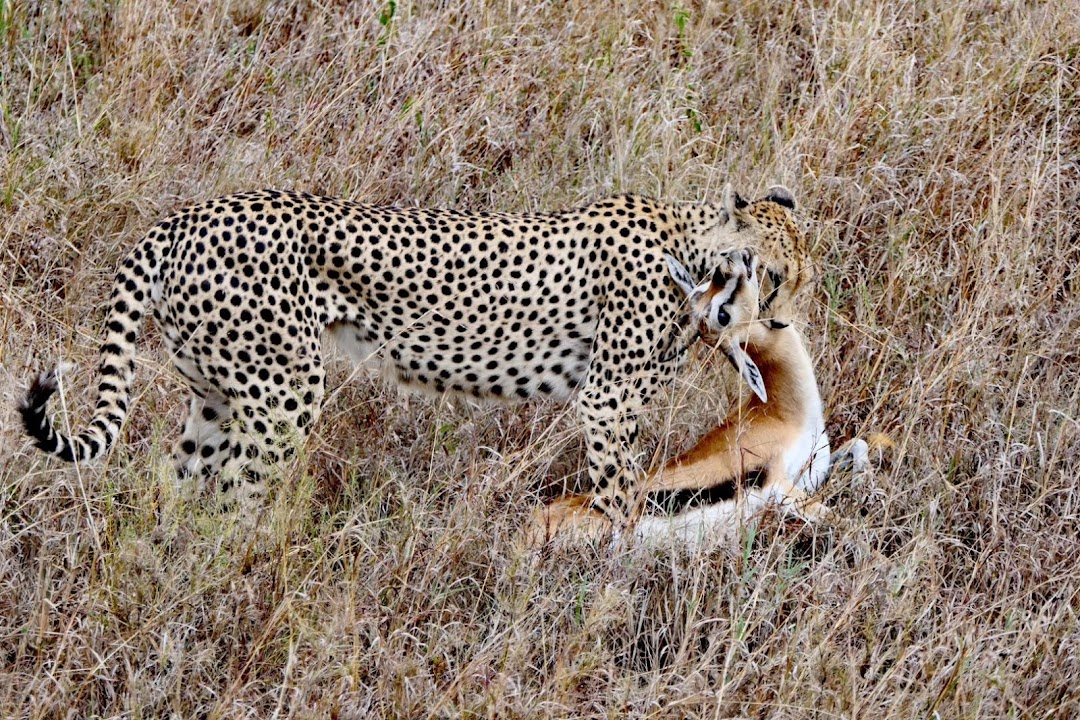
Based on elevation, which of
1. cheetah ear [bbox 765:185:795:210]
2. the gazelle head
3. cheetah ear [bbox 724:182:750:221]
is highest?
cheetah ear [bbox 724:182:750:221]

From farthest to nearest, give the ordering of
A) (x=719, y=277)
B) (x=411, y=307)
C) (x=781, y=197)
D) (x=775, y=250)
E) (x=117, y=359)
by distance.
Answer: (x=781, y=197) < (x=775, y=250) < (x=719, y=277) < (x=411, y=307) < (x=117, y=359)

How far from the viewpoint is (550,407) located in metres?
4.72

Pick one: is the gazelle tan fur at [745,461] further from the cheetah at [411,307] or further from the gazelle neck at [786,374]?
the cheetah at [411,307]

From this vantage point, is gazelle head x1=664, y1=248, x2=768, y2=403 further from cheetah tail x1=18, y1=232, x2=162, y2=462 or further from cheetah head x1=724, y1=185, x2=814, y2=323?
cheetah tail x1=18, y1=232, x2=162, y2=462

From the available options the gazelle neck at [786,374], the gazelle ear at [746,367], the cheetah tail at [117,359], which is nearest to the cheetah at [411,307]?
the cheetah tail at [117,359]

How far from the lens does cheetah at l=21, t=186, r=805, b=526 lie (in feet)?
13.5

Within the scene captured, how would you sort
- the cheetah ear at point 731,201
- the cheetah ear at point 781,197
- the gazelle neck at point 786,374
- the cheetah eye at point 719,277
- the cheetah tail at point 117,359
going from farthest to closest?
the cheetah ear at point 781,197 → the gazelle neck at point 786,374 → the cheetah ear at point 731,201 → the cheetah eye at point 719,277 → the cheetah tail at point 117,359

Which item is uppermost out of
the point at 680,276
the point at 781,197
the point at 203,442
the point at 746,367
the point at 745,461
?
the point at 781,197

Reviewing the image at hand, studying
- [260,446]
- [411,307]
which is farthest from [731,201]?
[260,446]

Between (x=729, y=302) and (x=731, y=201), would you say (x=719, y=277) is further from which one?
(x=731, y=201)

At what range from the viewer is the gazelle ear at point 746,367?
4316mm

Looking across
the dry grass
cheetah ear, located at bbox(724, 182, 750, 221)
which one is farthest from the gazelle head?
the dry grass

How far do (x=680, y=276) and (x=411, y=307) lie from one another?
0.78m

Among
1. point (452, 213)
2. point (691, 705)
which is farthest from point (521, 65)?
point (691, 705)
